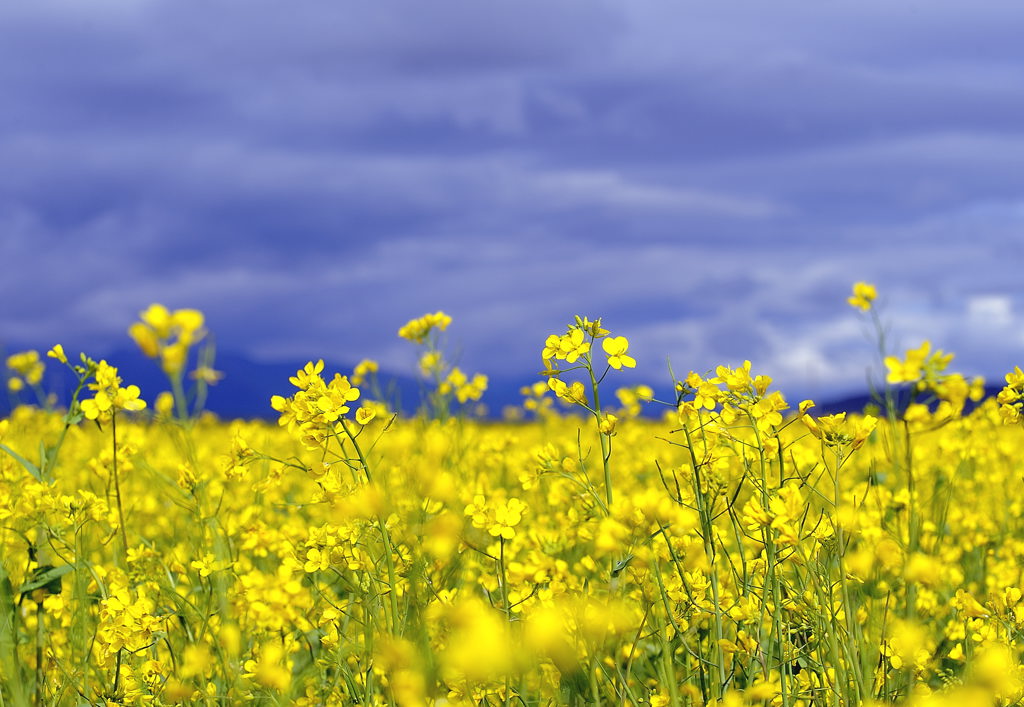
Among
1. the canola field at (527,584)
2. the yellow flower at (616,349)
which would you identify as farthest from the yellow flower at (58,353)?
the yellow flower at (616,349)

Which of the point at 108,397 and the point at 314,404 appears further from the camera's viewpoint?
the point at 108,397

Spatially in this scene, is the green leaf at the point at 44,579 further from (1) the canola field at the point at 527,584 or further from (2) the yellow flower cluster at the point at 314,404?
(2) the yellow flower cluster at the point at 314,404

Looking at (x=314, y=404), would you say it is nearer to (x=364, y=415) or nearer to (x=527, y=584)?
(x=364, y=415)

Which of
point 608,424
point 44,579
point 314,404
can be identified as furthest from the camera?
point 44,579

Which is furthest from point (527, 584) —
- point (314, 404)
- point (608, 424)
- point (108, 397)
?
point (108, 397)

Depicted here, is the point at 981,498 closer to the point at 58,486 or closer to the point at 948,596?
the point at 948,596

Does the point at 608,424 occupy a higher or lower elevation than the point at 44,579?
higher

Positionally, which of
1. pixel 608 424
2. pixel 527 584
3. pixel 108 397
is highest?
pixel 108 397

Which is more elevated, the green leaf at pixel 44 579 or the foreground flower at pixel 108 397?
the foreground flower at pixel 108 397

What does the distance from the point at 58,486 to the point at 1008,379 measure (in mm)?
2498

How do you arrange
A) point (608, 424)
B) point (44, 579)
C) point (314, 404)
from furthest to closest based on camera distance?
point (44, 579)
point (608, 424)
point (314, 404)

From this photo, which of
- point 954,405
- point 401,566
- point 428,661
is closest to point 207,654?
point 401,566

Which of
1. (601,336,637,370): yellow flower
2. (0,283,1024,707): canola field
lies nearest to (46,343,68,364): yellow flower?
(0,283,1024,707): canola field

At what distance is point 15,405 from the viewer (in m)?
4.79
